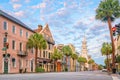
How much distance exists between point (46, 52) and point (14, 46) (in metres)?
29.6

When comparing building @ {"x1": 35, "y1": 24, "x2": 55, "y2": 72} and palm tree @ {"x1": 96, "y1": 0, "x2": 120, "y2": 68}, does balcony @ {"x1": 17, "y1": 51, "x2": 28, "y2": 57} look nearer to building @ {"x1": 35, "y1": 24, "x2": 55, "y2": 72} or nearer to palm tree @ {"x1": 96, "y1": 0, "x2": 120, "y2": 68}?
building @ {"x1": 35, "y1": 24, "x2": 55, "y2": 72}

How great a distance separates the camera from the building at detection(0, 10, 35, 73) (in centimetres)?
5433

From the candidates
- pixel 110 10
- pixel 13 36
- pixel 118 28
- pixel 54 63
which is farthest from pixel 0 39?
pixel 54 63

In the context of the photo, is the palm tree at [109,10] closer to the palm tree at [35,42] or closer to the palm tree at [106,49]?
the palm tree at [35,42]

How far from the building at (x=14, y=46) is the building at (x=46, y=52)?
1162cm

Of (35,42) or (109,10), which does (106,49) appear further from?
(109,10)

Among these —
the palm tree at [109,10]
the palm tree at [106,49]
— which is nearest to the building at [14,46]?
the palm tree at [109,10]

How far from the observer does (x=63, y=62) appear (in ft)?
393

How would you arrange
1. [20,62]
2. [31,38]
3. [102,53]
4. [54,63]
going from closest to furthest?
[20,62]
[31,38]
[54,63]
[102,53]

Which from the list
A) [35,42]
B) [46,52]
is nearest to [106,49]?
[46,52]

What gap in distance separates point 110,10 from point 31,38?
23.6 metres

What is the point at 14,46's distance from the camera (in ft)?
200

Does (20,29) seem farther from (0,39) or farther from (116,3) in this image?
(116,3)

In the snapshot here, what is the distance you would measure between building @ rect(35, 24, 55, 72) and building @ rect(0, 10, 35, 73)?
1162 cm
